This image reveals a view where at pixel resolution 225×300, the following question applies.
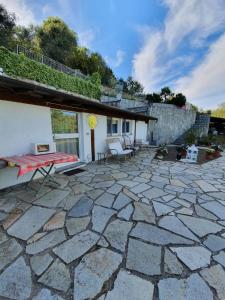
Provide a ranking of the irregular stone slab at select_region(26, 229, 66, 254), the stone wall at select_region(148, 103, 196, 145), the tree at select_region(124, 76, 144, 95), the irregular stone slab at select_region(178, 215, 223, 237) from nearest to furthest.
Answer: the irregular stone slab at select_region(26, 229, 66, 254) < the irregular stone slab at select_region(178, 215, 223, 237) < the stone wall at select_region(148, 103, 196, 145) < the tree at select_region(124, 76, 144, 95)

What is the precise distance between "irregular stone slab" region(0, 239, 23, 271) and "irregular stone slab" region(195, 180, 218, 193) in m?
3.75

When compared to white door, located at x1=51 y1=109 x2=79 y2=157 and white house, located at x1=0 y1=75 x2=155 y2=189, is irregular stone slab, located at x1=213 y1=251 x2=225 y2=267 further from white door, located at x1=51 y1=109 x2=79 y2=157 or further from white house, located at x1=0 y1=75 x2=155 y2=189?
white door, located at x1=51 y1=109 x2=79 y2=157

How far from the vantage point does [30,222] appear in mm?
2232

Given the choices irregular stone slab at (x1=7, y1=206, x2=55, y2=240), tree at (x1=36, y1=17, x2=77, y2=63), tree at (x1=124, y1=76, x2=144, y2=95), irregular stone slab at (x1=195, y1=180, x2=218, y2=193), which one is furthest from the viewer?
tree at (x1=124, y1=76, x2=144, y2=95)

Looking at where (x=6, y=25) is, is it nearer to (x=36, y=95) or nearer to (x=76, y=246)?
(x=36, y=95)

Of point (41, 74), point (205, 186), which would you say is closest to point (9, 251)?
point (205, 186)

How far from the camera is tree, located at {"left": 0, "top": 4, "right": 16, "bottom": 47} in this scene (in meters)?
10.1

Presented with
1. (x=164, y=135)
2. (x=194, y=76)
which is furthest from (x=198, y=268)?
(x=164, y=135)

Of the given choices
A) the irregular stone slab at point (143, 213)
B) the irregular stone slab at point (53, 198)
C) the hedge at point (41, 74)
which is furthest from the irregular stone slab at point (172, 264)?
the hedge at point (41, 74)

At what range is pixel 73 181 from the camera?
3.91m

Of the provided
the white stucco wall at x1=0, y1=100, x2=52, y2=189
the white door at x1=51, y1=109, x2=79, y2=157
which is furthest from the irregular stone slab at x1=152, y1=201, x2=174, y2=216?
the white door at x1=51, y1=109, x2=79, y2=157

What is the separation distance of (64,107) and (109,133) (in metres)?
2.89

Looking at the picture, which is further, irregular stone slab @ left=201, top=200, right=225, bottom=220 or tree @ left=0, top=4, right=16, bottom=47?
tree @ left=0, top=4, right=16, bottom=47

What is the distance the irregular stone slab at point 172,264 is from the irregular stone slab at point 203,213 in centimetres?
117
